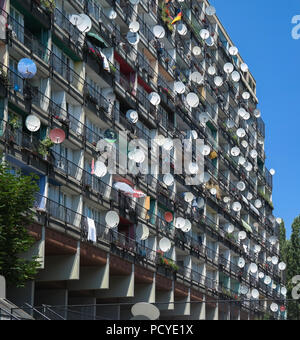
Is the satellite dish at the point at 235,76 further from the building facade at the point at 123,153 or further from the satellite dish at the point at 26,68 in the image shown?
the satellite dish at the point at 26,68

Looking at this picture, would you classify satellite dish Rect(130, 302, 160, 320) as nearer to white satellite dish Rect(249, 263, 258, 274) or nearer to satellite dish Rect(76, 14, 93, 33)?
satellite dish Rect(76, 14, 93, 33)

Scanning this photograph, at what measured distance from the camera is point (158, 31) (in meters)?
60.9

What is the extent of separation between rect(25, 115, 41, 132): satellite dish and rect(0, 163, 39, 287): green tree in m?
Result: 5.00

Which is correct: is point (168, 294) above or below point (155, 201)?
below

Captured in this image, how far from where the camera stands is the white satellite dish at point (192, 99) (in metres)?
67.2

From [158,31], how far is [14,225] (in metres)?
30.2

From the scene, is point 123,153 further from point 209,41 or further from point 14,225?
point 209,41

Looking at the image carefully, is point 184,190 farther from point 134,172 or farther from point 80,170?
point 80,170

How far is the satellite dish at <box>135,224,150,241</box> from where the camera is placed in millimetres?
52625

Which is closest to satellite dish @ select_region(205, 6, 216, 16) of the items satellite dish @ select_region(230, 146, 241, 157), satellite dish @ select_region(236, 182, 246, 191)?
satellite dish @ select_region(230, 146, 241, 157)
